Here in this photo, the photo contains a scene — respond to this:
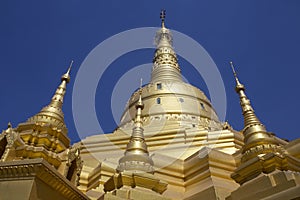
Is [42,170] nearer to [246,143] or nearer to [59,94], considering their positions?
[246,143]

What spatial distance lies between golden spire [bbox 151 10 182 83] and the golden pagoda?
3.30 metres

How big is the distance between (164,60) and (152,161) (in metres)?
13.2

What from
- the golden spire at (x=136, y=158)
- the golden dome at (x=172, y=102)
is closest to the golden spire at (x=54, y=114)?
the golden spire at (x=136, y=158)

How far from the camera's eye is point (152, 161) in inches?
280

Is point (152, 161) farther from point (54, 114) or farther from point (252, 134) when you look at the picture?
point (54, 114)

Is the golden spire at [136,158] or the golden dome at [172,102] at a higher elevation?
the golden dome at [172,102]

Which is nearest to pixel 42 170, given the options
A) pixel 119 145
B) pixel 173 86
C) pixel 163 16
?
pixel 119 145

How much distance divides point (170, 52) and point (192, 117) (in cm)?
662

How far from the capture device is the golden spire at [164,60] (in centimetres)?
1814

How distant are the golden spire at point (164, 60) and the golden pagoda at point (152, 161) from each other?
3304mm

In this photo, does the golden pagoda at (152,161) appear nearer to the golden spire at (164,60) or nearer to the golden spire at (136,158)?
the golden spire at (136,158)

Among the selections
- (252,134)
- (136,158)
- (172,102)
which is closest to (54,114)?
(136,158)

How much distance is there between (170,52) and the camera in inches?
807

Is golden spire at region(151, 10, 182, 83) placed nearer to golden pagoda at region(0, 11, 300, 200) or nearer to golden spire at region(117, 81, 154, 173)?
golden pagoda at region(0, 11, 300, 200)
